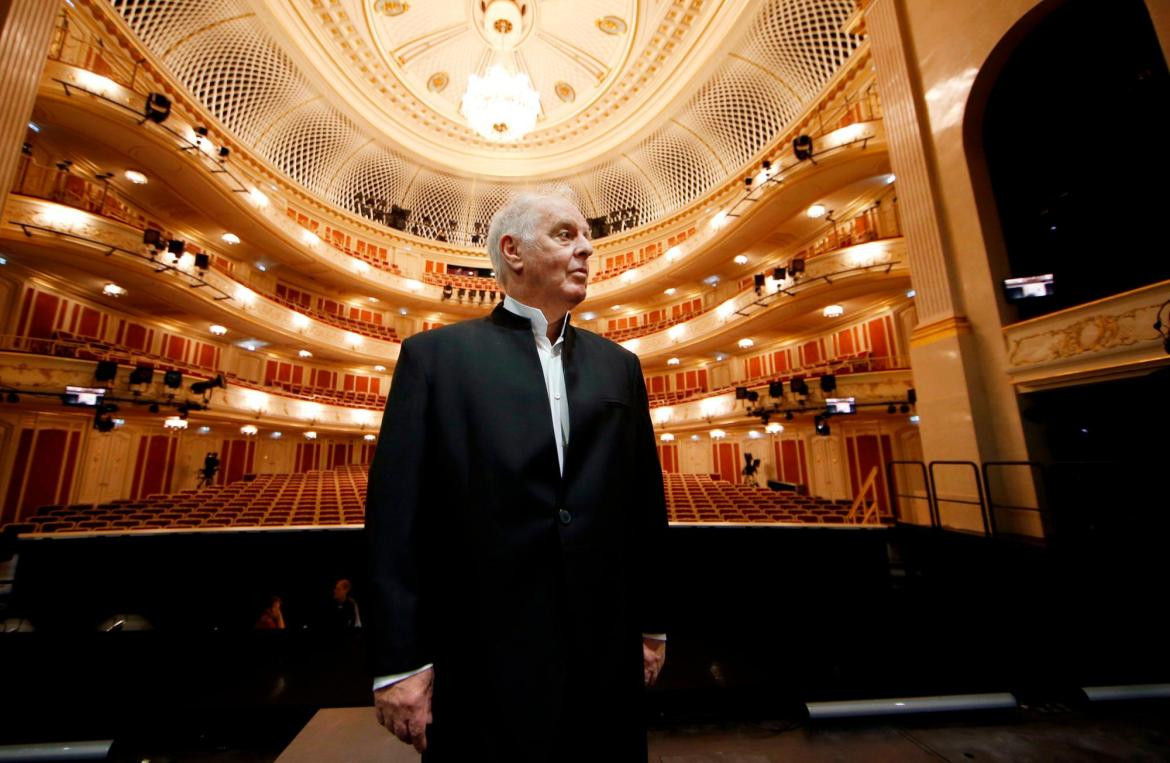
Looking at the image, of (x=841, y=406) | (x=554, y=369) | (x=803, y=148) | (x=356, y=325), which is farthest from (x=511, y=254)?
(x=356, y=325)

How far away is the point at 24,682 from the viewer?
2.14 m

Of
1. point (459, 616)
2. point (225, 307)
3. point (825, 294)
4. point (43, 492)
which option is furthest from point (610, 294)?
point (459, 616)

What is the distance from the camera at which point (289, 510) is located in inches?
324

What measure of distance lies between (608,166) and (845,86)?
454 inches

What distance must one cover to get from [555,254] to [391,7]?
71.4ft

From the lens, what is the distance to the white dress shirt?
3.97 ft

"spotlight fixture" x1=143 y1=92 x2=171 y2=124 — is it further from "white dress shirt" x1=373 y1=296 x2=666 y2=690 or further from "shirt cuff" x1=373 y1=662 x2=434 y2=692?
"shirt cuff" x1=373 y1=662 x2=434 y2=692

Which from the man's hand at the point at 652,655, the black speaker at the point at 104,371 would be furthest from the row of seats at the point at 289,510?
the man's hand at the point at 652,655

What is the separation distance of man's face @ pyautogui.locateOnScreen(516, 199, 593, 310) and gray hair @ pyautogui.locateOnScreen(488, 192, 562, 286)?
0.02 meters

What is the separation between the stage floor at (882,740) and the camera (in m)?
1.79

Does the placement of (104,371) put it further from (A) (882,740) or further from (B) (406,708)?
(A) (882,740)

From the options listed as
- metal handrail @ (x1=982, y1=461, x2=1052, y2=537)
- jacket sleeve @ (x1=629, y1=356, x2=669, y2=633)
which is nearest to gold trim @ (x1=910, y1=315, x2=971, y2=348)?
metal handrail @ (x1=982, y1=461, x2=1052, y2=537)

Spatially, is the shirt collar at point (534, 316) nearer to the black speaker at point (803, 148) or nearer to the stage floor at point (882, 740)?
the stage floor at point (882, 740)

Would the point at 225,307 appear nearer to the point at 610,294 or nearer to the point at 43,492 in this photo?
the point at 43,492
